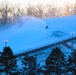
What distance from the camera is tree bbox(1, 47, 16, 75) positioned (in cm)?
2879

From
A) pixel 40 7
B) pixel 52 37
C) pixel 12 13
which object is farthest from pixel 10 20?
pixel 52 37

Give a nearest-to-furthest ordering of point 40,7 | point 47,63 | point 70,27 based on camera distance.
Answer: point 47,63 → point 70,27 → point 40,7

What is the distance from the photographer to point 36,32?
70500 millimetres

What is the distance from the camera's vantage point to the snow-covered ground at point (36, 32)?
6200 centimetres

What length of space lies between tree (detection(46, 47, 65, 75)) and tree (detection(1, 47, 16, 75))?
3748 mm

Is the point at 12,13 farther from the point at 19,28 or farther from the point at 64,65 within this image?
the point at 64,65

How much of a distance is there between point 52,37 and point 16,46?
296 inches

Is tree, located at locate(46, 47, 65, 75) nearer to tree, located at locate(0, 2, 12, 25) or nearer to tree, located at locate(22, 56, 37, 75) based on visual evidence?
tree, located at locate(22, 56, 37, 75)

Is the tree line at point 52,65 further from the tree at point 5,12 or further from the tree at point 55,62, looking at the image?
the tree at point 5,12

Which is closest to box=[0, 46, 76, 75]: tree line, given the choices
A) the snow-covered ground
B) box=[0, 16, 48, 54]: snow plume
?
the snow-covered ground

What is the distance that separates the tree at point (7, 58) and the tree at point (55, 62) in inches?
148

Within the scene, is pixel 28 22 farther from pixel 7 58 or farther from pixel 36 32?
pixel 7 58

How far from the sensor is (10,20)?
83375 millimetres

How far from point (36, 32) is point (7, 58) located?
41.4m
